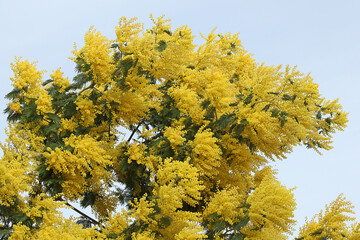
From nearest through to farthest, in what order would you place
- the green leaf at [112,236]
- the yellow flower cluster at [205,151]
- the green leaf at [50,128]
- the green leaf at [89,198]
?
the green leaf at [112,236] < the yellow flower cluster at [205,151] < the green leaf at [50,128] < the green leaf at [89,198]

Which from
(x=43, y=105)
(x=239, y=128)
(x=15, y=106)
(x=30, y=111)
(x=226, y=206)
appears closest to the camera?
(x=226, y=206)

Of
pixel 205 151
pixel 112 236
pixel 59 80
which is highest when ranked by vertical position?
pixel 59 80

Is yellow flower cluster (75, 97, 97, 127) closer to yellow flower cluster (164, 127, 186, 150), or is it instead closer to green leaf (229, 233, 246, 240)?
yellow flower cluster (164, 127, 186, 150)

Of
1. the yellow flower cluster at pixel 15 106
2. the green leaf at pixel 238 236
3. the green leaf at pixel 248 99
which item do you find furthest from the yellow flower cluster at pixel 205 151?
the yellow flower cluster at pixel 15 106

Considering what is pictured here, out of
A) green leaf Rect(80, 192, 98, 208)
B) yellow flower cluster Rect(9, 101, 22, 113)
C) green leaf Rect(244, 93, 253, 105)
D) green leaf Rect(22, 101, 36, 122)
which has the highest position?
green leaf Rect(244, 93, 253, 105)

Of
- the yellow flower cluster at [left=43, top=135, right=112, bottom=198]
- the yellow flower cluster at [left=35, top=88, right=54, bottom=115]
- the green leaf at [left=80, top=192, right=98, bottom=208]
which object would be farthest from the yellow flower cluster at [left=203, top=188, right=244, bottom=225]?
the yellow flower cluster at [left=35, top=88, right=54, bottom=115]

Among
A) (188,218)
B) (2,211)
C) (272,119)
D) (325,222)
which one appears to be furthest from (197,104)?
(2,211)

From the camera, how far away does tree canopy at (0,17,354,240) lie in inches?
343

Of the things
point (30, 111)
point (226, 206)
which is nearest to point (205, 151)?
point (226, 206)

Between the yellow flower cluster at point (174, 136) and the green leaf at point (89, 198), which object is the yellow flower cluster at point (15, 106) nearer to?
the green leaf at point (89, 198)

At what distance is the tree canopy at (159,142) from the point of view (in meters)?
8.71

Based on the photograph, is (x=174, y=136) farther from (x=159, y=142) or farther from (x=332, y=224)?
(x=332, y=224)

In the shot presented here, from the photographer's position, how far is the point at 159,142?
9844mm

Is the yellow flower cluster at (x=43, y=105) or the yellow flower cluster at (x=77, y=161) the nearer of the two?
the yellow flower cluster at (x=77, y=161)
